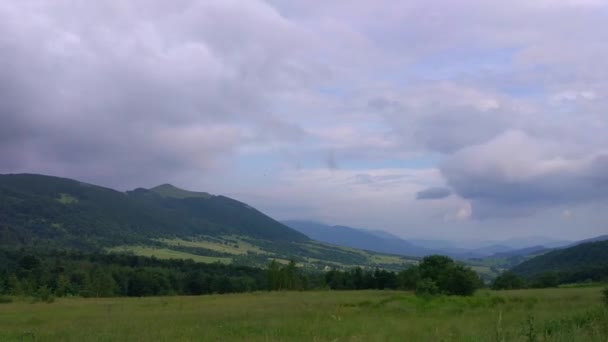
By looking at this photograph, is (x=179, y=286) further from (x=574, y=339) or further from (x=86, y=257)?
(x=574, y=339)

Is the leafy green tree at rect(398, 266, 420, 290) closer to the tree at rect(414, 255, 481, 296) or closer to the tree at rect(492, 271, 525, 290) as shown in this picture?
the tree at rect(414, 255, 481, 296)

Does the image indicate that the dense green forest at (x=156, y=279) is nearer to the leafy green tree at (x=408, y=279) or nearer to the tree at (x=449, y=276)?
the leafy green tree at (x=408, y=279)

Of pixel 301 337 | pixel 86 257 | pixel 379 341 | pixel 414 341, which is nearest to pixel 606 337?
pixel 414 341

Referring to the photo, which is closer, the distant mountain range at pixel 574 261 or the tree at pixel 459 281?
the tree at pixel 459 281

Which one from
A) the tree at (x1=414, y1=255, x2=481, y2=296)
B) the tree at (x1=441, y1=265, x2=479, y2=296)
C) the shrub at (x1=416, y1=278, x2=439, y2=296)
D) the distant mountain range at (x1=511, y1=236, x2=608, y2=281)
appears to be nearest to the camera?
the shrub at (x1=416, y1=278, x2=439, y2=296)

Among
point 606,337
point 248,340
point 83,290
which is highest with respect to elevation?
point 606,337

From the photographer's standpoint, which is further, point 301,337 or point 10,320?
point 10,320

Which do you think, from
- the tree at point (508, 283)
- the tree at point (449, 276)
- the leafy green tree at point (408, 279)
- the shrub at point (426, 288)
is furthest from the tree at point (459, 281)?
the tree at point (508, 283)

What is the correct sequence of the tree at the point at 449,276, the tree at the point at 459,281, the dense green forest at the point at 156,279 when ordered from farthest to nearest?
the dense green forest at the point at 156,279 → the tree at the point at 449,276 → the tree at the point at 459,281

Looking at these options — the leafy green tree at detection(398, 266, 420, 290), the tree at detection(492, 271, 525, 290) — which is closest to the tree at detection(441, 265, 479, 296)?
the leafy green tree at detection(398, 266, 420, 290)

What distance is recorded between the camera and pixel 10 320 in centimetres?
2884

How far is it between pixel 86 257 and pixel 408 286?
85.8 metres

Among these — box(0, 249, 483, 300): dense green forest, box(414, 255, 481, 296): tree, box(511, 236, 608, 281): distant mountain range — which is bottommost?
box(0, 249, 483, 300): dense green forest

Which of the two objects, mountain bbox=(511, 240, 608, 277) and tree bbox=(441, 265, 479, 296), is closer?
tree bbox=(441, 265, 479, 296)
